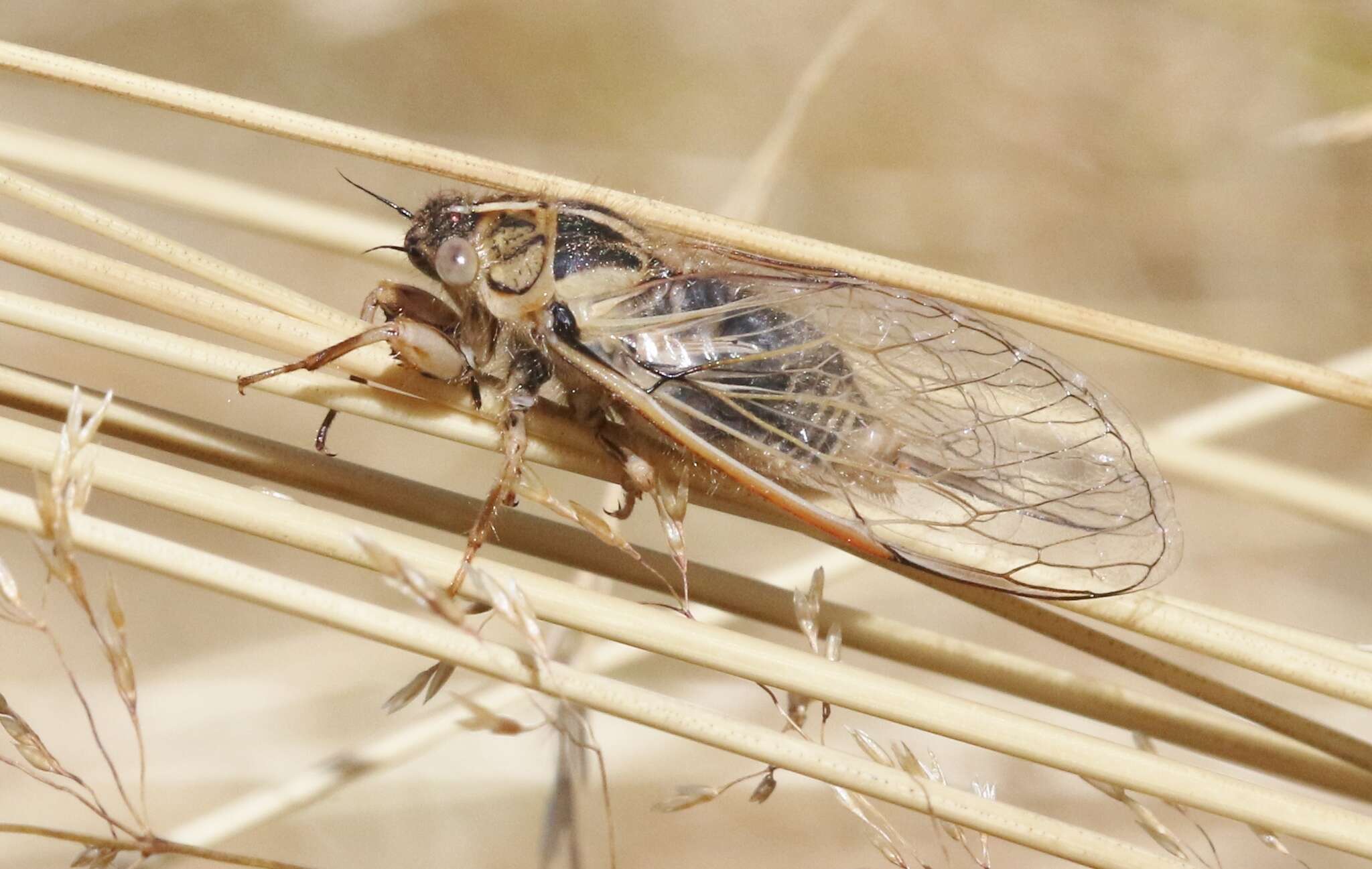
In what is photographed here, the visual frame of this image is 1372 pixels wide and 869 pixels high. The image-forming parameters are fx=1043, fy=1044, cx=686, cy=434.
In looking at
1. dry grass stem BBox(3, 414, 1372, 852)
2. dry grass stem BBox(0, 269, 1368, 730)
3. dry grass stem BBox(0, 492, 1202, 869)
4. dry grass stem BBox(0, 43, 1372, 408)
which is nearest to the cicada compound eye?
dry grass stem BBox(0, 43, 1372, 408)

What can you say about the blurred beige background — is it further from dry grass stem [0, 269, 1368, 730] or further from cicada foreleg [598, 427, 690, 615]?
dry grass stem [0, 269, 1368, 730]

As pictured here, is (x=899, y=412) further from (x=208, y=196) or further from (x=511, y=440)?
(x=208, y=196)

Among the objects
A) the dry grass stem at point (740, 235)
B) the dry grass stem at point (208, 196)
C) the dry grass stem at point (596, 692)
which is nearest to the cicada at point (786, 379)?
the dry grass stem at point (740, 235)

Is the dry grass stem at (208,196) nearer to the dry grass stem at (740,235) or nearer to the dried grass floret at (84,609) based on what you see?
the dry grass stem at (740,235)

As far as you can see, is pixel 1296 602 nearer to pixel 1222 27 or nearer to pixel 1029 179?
pixel 1029 179

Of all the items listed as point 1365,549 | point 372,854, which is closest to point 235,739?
point 372,854

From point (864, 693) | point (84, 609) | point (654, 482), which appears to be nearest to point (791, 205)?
point (654, 482)
